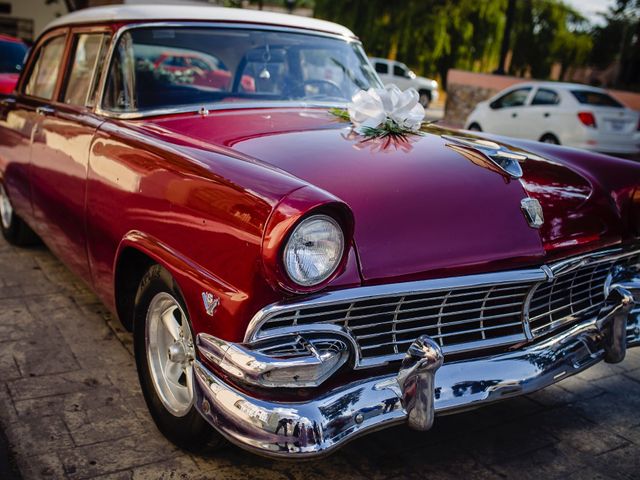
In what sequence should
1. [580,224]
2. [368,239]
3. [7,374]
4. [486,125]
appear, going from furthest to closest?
[486,125], [7,374], [580,224], [368,239]

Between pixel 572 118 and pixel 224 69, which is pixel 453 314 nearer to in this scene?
pixel 224 69

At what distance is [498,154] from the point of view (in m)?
2.86

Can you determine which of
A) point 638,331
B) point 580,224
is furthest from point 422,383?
point 638,331

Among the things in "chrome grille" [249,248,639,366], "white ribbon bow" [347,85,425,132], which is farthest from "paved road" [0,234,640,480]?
"white ribbon bow" [347,85,425,132]

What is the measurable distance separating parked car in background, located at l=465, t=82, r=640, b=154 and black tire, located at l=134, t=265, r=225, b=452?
9.85m

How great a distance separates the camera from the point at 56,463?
2.51 meters

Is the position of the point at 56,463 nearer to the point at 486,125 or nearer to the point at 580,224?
the point at 580,224

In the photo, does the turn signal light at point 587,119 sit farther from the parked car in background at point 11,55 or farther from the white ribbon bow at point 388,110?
the white ribbon bow at point 388,110

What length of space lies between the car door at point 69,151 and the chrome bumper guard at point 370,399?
55.5 inches

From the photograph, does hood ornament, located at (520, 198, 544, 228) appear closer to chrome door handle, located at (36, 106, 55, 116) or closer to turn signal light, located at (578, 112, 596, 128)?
chrome door handle, located at (36, 106, 55, 116)

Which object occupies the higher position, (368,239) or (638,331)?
(368,239)

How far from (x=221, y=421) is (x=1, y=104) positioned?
3571mm

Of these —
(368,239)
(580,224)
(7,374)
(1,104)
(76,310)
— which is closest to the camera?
(368,239)

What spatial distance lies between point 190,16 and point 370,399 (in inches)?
86.7
